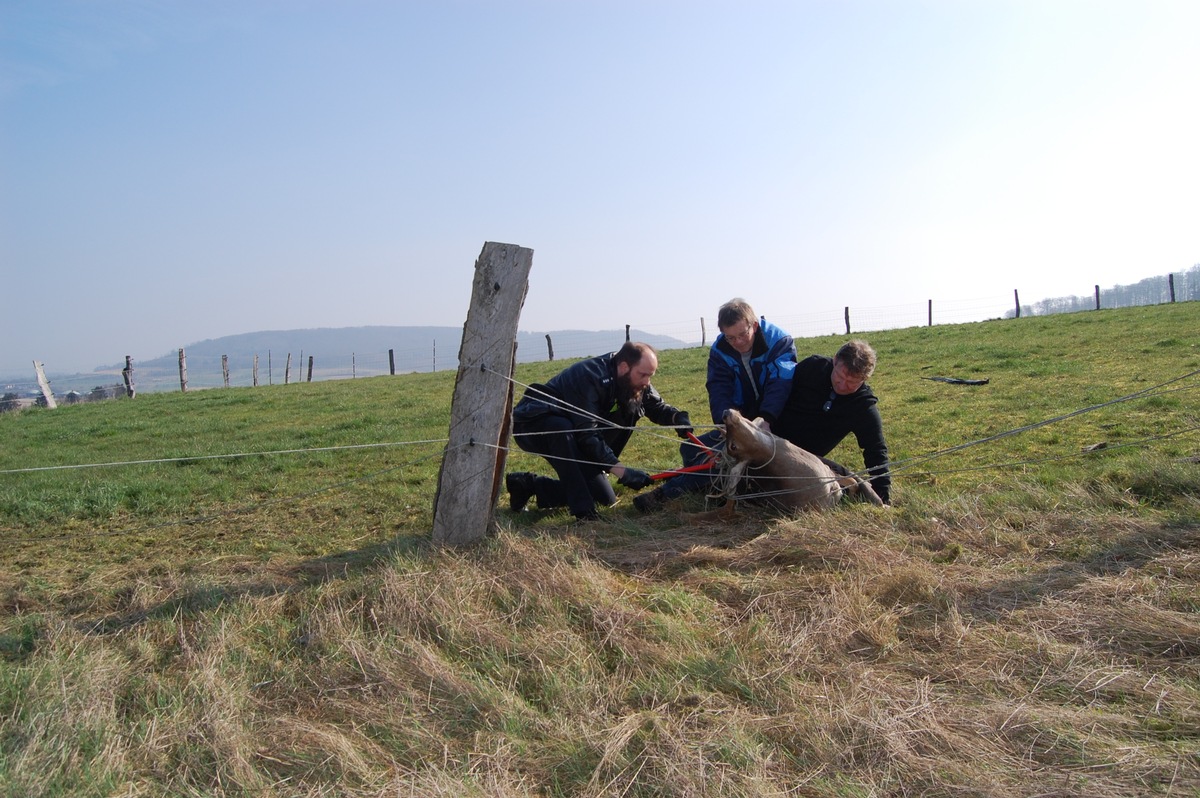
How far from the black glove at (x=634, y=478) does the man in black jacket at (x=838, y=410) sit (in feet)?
3.40

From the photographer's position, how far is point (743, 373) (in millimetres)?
5863

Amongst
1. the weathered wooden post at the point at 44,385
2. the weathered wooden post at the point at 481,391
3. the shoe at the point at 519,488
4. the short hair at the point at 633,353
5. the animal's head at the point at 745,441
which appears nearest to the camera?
the weathered wooden post at the point at 481,391

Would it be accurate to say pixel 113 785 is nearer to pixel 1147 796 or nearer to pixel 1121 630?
pixel 1147 796

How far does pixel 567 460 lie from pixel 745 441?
1223 mm

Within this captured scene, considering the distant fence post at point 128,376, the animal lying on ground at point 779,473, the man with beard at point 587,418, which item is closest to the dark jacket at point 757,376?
the man with beard at point 587,418

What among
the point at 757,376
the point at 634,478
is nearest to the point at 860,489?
the point at 757,376

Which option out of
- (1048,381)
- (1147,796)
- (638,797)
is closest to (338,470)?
(638,797)

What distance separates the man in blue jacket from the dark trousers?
13.3 inches

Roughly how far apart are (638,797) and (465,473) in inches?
98.0

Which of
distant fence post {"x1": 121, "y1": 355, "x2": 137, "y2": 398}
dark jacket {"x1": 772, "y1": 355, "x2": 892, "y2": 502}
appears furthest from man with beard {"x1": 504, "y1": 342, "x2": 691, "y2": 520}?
distant fence post {"x1": 121, "y1": 355, "x2": 137, "y2": 398}

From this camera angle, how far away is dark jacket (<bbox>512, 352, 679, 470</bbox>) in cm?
551

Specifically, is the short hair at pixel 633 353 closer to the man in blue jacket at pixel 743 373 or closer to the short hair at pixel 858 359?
the man in blue jacket at pixel 743 373

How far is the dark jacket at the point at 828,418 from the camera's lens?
5500 millimetres

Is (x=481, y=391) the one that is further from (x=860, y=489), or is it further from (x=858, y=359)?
(x=860, y=489)
